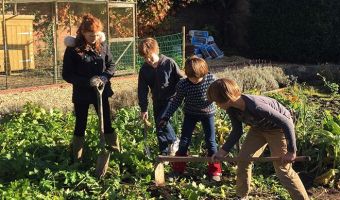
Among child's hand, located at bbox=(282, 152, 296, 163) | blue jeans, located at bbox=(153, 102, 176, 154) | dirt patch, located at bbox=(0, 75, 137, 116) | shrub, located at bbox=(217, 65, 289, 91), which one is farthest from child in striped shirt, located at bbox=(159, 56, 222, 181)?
shrub, located at bbox=(217, 65, 289, 91)

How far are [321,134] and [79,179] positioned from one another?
2.28 m

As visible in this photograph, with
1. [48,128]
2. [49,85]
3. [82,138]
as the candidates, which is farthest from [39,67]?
[82,138]

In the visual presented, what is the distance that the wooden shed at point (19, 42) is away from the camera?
9477mm

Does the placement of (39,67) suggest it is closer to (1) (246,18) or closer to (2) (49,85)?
(2) (49,85)

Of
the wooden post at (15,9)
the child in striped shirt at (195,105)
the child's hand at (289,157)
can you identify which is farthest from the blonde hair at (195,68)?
the wooden post at (15,9)

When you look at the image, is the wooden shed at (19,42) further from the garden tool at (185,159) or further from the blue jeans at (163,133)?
the garden tool at (185,159)

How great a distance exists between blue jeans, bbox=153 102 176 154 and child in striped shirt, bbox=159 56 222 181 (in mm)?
121

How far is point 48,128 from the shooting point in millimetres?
5711

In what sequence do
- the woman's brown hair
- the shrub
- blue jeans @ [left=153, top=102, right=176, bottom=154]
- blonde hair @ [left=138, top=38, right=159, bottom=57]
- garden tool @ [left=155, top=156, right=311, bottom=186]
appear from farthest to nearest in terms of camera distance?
the shrub
blue jeans @ [left=153, top=102, right=176, bottom=154]
blonde hair @ [left=138, top=38, right=159, bottom=57]
the woman's brown hair
garden tool @ [left=155, top=156, right=311, bottom=186]

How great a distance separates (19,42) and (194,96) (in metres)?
5.94

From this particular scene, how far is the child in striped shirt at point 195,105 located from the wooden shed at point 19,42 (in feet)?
17.9

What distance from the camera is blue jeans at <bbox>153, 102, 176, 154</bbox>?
4.95 meters

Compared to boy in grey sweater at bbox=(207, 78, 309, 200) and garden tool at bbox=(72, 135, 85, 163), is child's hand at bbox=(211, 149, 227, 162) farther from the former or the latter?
garden tool at bbox=(72, 135, 85, 163)

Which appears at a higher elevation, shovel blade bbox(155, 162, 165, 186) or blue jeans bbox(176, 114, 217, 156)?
blue jeans bbox(176, 114, 217, 156)
